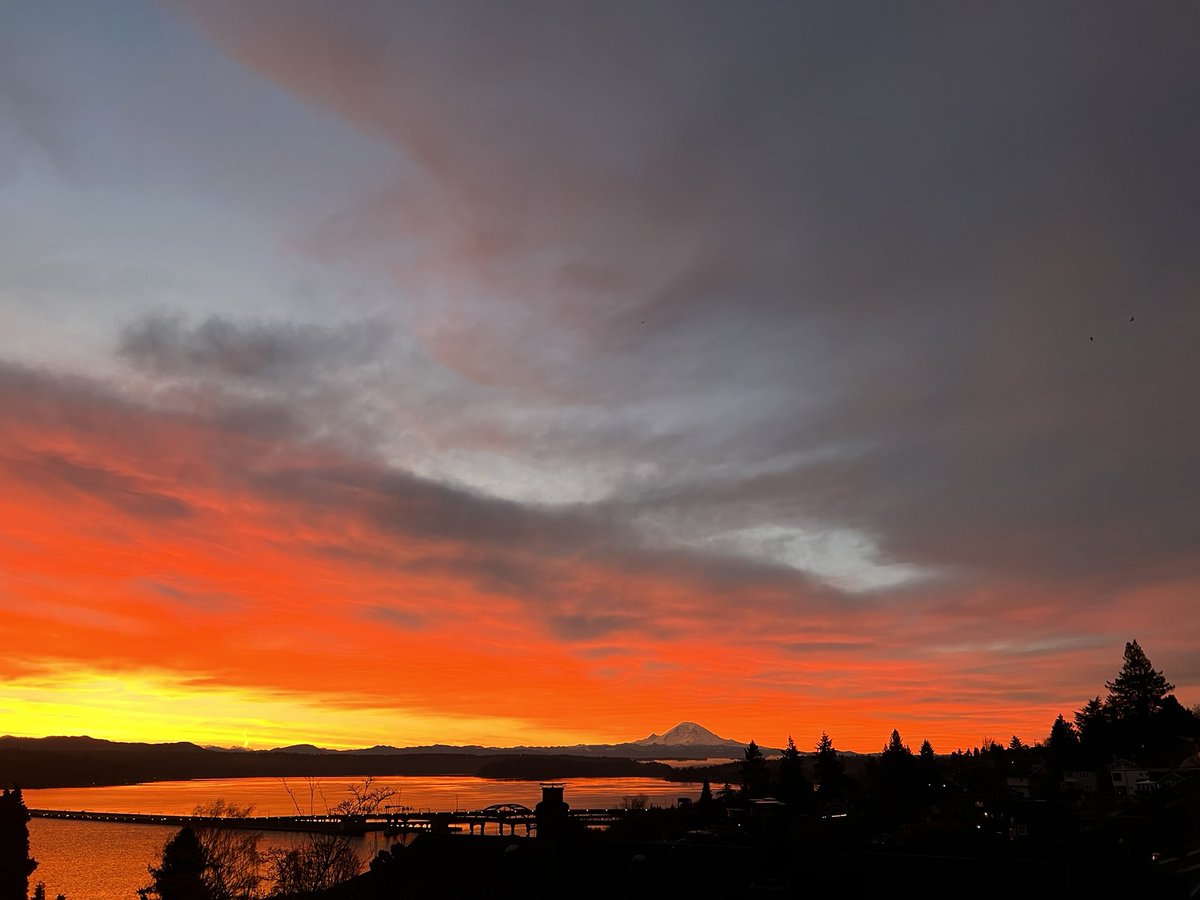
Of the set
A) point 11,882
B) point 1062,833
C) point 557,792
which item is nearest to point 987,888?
point 557,792

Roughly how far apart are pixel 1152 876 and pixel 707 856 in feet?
62.2

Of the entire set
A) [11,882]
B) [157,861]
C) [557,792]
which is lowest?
[157,861]

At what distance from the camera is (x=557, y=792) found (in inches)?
1911

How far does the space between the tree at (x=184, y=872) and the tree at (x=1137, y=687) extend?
172 metres

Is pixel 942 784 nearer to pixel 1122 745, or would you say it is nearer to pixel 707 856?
pixel 1122 745

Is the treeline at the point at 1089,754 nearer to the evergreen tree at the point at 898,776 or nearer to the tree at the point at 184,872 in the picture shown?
the evergreen tree at the point at 898,776

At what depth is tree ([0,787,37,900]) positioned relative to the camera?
82.9 metres

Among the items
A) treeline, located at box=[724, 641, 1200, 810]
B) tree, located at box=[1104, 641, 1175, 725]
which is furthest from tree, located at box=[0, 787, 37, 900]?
tree, located at box=[1104, 641, 1175, 725]

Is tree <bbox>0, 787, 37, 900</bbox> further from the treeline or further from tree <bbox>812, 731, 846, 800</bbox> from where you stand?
tree <bbox>812, 731, 846, 800</bbox>

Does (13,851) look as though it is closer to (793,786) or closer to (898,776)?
(793,786)

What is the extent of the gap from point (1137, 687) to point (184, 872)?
18264 centimetres

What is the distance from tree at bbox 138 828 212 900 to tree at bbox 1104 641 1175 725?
565ft

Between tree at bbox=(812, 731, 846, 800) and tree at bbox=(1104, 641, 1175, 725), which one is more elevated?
tree at bbox=(1104, 641, 1175, 725)

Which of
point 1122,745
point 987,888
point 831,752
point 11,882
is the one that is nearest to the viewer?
point 987,888
